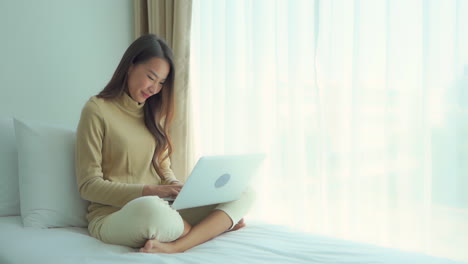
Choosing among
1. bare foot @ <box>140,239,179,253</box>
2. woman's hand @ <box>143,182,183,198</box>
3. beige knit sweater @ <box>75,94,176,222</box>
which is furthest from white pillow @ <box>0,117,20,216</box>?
bare foot @ <box>140,239,179,253</box>

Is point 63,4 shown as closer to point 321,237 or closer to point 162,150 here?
point 162,150

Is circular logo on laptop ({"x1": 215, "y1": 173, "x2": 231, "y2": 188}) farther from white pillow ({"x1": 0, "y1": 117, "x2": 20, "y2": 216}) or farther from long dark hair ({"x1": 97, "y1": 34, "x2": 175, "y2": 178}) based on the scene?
white pillow ({"x1": 0, "y1": 117, "x2": 20, "y2": 216})

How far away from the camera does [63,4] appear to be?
2.47 meters

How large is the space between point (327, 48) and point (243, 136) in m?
0.64

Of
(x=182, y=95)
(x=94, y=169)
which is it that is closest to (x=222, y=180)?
(x=94, y=169)

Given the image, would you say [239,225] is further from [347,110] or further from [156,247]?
[347,110]

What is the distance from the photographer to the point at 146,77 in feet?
6.22

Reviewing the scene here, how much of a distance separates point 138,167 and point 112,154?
12cm

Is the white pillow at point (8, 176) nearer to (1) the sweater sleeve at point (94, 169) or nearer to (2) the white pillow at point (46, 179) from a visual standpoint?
(2) the white pillow at point (46, 179)

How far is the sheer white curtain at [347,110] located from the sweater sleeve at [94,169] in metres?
0.86

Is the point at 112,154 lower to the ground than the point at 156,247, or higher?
higher

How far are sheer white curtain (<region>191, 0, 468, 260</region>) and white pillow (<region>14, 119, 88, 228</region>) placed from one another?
2.97 feet

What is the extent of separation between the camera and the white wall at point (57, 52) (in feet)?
7.44

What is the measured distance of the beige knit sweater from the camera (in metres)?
1.66
